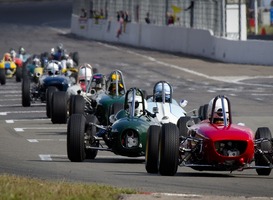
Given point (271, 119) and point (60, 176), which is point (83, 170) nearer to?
point (60, 176)

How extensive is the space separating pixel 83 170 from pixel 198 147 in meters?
1.78

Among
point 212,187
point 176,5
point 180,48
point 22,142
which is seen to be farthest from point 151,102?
point 176,5

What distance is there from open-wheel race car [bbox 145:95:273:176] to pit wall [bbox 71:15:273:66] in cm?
3129

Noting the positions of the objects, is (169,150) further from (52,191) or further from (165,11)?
(165,11)

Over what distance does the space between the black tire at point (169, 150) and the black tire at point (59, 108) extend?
1029cm

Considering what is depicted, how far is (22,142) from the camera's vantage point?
74.5 ft

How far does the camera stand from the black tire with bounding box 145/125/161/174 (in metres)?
16.7

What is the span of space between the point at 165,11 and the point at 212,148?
4988cm

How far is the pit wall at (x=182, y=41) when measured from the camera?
4944 centimetres

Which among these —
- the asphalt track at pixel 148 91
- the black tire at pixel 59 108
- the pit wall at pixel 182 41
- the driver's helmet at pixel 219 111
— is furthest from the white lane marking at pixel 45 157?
the pit wall at pixel 182 41

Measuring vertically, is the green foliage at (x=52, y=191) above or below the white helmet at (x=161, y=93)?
below

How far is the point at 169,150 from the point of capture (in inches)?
639

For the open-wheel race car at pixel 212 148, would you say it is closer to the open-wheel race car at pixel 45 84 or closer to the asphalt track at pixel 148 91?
the asphalt track at pixel 148 91

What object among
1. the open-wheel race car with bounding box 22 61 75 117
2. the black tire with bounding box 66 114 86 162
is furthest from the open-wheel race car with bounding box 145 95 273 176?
the open-wheel race car with bounding box 22 61 75 117
